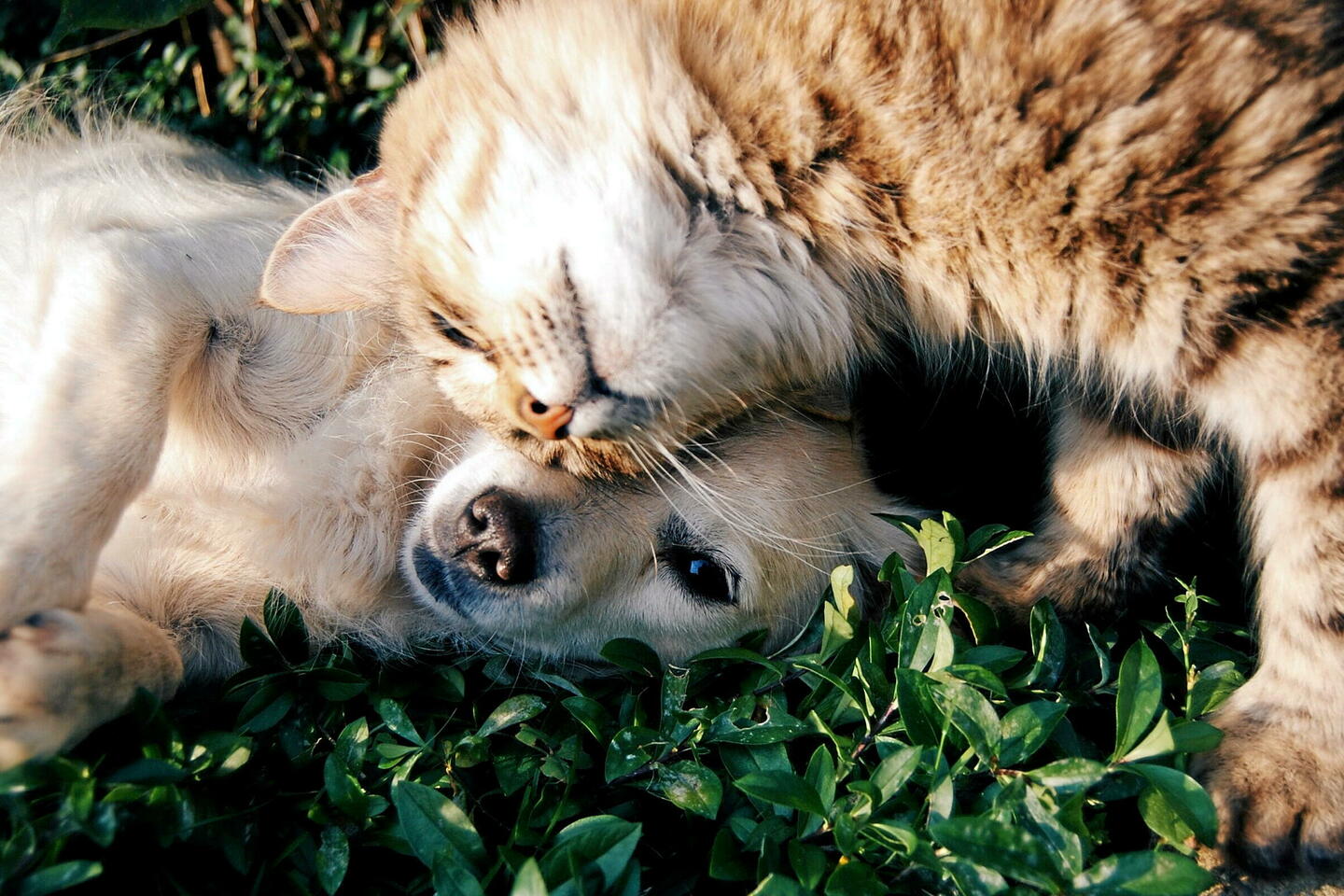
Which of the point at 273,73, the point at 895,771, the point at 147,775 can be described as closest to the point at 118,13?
the point at 273,73

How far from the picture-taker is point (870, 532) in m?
2.87

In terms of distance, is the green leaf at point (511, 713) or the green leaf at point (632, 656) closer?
the green leaf at point (511, 713)

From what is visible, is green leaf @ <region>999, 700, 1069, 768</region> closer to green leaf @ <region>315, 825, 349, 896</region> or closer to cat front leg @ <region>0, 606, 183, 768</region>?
green leaf @ <region>315, 825, 349, 896</region>

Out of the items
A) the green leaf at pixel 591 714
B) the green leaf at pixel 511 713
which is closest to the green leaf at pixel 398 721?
the green leaf at pixel 511 713

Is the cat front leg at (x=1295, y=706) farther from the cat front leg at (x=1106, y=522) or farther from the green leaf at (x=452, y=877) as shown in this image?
the green leaf at (x=452, y=877)

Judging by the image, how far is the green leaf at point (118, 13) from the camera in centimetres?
282

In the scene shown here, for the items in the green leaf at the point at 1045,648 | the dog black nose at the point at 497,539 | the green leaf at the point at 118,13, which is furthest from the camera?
the green leaf at the point at 118,13

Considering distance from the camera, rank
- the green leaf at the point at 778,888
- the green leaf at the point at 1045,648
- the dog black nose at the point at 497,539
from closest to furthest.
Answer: the green leaf at the point at 778,888, the green leaf at the point at 1045,648, the dog black nose at the point at 497,539

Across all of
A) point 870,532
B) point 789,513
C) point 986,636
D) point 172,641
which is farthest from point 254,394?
point 986,636

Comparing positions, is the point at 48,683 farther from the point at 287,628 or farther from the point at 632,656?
the point at 632,656

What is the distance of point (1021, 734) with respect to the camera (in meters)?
1.84

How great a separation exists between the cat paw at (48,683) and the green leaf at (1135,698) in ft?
6.01

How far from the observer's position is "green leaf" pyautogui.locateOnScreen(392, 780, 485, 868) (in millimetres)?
1861

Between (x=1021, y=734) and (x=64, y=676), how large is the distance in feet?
5.56
